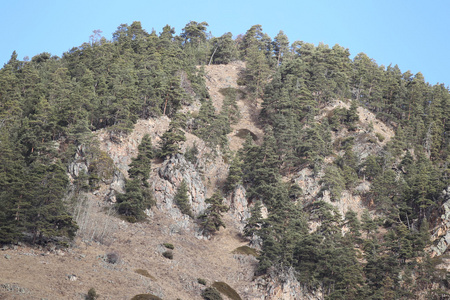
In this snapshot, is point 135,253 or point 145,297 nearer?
point 145,297

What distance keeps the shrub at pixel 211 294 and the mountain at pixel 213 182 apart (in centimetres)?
17

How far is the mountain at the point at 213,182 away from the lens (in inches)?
2111

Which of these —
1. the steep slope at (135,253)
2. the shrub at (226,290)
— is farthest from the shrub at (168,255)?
the shrub at (226,290)

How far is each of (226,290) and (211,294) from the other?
4.07 m

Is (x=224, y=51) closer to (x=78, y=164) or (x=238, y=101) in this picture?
(x=238, y=101)

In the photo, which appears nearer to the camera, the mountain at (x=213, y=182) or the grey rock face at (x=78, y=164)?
the mountain at (x=213, y=182)

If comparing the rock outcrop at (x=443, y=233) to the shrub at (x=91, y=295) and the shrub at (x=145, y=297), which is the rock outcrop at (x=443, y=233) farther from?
the shrub at (x=91, y=295)

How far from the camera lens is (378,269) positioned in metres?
62.6

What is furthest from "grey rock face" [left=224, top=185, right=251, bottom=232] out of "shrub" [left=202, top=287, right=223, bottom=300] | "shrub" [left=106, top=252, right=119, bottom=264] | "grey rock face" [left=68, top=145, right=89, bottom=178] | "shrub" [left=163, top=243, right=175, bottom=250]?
"shrub" [left=106, top=252, right=119, bottom=264]

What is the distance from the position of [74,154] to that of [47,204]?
19.7 meters

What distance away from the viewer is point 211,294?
54.1 meters

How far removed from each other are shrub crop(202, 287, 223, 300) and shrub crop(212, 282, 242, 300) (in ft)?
7.01

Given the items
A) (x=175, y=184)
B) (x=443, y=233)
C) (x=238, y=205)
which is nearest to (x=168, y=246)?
(x=175, y=184)

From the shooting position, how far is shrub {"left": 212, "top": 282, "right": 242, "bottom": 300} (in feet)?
187
